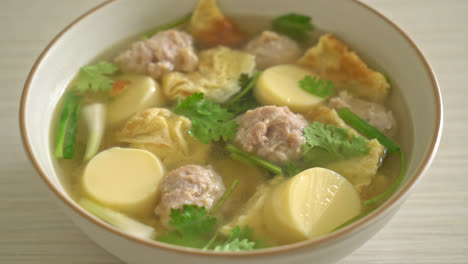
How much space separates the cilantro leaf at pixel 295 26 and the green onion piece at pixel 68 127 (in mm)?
963

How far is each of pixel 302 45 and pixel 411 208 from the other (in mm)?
869

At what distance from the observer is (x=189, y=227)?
1.53 m

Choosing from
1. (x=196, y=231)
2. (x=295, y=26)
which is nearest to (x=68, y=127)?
(x=196, y=231)

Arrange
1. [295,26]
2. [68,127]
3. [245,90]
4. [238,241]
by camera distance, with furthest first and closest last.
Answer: [295,26] → [245,90] → [68,127] → [238,241]

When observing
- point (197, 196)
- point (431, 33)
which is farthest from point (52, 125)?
point (431, 33)

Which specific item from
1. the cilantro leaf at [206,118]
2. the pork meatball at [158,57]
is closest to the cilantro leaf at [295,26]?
the pork meatball at [158,57]

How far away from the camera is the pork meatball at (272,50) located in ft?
6.91

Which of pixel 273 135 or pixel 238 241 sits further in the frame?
pixel 273 135

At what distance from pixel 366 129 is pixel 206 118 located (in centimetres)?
59

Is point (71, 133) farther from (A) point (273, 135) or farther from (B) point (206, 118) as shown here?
(A) point (273, 135)

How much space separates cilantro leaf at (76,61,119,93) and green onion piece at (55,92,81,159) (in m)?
0.06

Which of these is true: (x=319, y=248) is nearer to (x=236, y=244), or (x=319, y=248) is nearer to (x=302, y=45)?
(x=236, y=244)

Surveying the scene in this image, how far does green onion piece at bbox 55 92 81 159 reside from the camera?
181 cm

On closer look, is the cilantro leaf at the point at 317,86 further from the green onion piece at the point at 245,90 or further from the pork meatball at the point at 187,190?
the pork meatball at the point at 187,190
